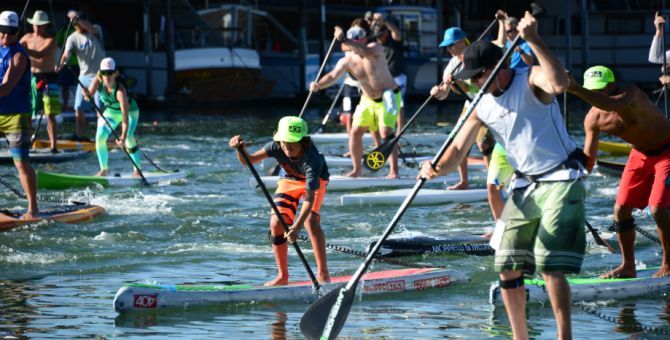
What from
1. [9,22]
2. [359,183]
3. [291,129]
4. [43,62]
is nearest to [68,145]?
[43,62]

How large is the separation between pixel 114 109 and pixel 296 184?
741 centimetres

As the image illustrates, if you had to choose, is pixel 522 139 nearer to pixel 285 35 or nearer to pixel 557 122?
pixel 557 122

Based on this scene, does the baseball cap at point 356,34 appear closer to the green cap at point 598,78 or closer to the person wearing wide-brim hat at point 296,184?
the person wearing wide-brim hat at point 296,184

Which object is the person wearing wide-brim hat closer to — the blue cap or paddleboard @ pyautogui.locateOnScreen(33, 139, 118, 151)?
the blue cap

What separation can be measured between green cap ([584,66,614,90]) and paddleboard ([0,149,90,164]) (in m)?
11.5

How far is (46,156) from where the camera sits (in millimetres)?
18906

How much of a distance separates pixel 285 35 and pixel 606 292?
107 ft

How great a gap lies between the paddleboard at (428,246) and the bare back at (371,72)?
510 centimetres

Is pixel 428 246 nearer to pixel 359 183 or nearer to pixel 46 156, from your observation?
pixel 359 183

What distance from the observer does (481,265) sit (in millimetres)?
10836

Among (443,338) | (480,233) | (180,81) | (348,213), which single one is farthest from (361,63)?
(180,81)

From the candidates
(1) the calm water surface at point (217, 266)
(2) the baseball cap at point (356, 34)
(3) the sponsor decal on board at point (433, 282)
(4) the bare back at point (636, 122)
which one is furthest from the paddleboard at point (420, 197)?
(4) the bare back at point (636, 122)

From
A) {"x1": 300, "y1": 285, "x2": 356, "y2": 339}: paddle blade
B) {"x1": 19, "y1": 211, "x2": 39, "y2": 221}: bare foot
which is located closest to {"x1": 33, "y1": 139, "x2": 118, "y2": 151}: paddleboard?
{"x1": 19, "y1": 211, "x2": 39, "y2": 221}: bare foot

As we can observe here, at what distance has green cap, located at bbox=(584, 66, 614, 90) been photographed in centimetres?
896
